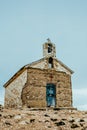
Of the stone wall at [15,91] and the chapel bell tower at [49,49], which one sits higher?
the chapel bell tower at [49,49]

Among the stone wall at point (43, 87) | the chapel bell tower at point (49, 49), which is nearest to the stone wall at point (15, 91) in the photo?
the stone wall at point (43, 87)

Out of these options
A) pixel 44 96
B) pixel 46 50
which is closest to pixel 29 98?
pixel 44 96

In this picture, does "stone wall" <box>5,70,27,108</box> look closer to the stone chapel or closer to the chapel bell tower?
the stone chapel

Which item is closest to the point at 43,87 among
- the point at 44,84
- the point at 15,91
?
the point at 44,84

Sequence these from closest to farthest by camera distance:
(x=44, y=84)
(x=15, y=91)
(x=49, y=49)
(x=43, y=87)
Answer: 1. (x=43, y=87)
2. (x=44, y=84)
3. (x=15, y=91)
4. (x=49, y=49)

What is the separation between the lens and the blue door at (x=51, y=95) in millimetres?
22141

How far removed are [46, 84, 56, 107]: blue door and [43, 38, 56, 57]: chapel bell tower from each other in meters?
3.52

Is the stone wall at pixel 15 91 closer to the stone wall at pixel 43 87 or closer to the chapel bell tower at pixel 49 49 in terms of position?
the stone wall at pixel 43 87

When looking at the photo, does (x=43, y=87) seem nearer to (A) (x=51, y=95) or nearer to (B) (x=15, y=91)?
(A) (x=51, y=95)

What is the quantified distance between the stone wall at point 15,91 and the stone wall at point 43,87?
774mm

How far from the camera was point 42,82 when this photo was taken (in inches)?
877

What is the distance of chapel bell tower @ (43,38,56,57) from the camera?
942 inches

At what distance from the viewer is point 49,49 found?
24.5m

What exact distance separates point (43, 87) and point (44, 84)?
37 centimetres
